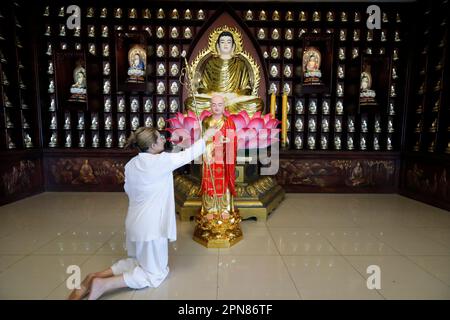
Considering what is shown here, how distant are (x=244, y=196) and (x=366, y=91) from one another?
214 cm

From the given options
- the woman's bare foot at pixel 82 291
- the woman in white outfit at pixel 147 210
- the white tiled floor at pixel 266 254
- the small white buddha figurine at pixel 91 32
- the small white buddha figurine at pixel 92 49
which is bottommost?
the white tiled floor at pixel 266 254

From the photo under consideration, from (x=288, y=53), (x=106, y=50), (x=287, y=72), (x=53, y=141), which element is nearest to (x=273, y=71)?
(x=287, y=72)

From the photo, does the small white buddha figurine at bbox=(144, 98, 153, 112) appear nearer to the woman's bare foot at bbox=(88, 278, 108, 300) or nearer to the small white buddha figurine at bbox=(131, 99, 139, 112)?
the small white buddha figurine at bbox=(131, 99, 139, 112)

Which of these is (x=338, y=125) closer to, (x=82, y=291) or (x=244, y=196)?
(x=244, y=196)

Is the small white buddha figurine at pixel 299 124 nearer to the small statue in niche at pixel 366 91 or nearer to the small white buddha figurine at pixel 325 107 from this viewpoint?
the small white buddha figurine at pixel 325 107

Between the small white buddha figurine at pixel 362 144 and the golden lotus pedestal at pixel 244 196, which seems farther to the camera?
the small white buddha figurine at pixel 362 144

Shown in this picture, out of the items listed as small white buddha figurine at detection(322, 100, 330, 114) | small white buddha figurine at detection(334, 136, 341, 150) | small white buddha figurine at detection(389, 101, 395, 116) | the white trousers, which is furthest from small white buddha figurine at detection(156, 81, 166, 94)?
small white buddha figurine at detection(389, 101, 395, 116)

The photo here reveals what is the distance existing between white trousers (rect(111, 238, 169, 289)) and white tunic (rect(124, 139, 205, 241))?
0.07m

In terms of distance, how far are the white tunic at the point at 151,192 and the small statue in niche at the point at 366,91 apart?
279 centimetres

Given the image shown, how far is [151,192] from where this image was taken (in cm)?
142

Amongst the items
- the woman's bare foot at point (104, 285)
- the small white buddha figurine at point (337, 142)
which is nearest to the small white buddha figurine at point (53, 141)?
the woman's bare foot at point (104, 285)

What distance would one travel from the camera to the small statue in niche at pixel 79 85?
11.3 ft

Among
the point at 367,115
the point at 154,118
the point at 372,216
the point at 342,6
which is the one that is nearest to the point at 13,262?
the point at 154,118

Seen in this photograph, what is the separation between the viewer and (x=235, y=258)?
1.81 metres
